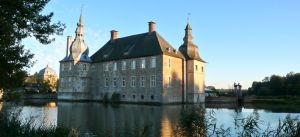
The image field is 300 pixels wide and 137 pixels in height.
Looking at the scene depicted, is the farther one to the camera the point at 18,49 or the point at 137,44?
the point at 137,44

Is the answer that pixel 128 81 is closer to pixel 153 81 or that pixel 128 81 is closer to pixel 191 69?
pixel 153 81

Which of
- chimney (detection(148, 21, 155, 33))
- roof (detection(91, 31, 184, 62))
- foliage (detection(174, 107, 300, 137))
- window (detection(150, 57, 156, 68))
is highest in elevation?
chimney (detection(148, 21, 155, 33))

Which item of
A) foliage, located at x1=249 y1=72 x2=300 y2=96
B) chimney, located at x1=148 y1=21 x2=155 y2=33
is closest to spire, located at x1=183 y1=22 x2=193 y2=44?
chimney, located at x1=148 y1=21 x2=155 y2=33

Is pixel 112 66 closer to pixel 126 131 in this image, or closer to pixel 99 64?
pixel 99 64

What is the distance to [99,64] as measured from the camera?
52.1 metres

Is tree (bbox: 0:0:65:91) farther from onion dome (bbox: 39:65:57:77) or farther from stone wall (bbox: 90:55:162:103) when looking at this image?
onion dome (bbox: 39:65:57:77)

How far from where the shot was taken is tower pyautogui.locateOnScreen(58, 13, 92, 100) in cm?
5125

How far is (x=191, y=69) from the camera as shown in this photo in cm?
4744

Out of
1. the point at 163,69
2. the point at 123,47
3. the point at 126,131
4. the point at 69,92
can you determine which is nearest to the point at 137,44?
the point at 123,47

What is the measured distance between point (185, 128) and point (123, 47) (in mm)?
39335

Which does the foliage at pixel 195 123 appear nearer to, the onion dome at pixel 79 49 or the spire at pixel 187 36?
the spire at pixel 187 36

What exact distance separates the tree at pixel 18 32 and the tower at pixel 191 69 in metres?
36.7

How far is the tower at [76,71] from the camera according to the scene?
5125 cm

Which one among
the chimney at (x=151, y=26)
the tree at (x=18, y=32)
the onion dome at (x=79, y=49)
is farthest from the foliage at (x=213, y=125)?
the onion dome at (x=79, y=49)
